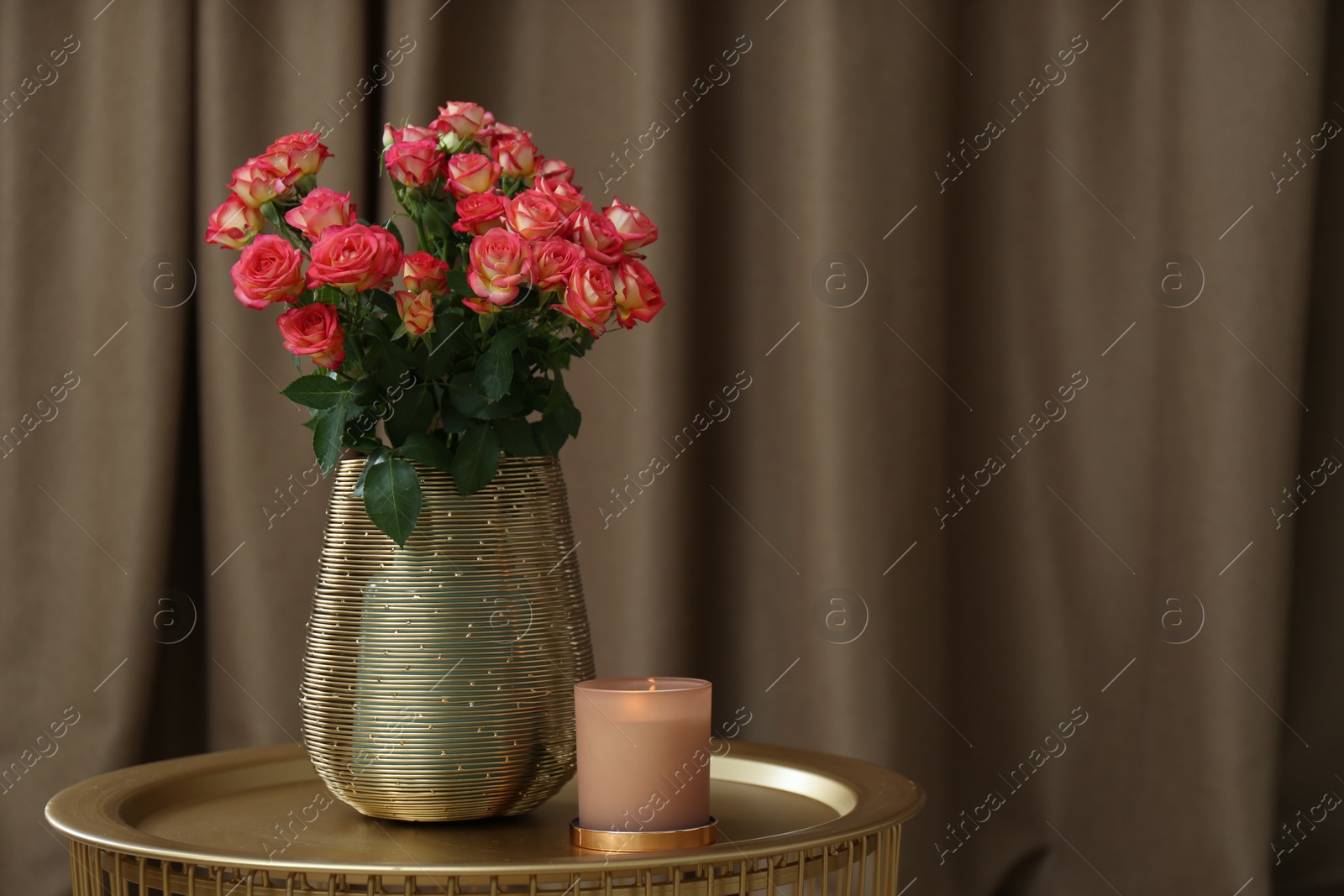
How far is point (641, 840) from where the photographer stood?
0.75m

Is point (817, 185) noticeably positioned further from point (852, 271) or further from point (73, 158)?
point (73, 158)

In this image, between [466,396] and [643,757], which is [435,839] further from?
[466,396]

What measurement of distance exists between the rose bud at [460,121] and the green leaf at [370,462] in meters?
0.23

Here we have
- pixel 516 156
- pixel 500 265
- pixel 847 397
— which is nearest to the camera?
pixel 500 265

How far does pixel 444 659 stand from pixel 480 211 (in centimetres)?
30

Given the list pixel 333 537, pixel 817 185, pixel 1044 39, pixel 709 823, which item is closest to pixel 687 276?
pixel 817 185

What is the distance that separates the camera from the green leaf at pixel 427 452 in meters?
0.81

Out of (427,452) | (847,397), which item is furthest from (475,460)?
(847,397)

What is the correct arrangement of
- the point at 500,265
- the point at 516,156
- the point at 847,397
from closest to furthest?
the point at 500,265 → the point at 516,156 → the point at 847,397

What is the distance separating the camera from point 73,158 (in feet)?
5.36

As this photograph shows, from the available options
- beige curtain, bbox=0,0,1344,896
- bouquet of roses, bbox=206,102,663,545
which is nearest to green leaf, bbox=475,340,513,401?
bouquet of roses, bbox=206,102,663,545

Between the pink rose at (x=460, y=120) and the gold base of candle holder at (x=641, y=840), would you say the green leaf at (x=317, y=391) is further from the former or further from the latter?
the gold base of candle holder at (x=641, y=840)

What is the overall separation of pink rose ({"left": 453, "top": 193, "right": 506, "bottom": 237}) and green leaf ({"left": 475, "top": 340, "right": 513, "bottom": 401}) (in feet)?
0.26

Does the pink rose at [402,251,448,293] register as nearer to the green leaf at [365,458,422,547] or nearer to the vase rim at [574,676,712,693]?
the green leaf at [365,458,422,547]
